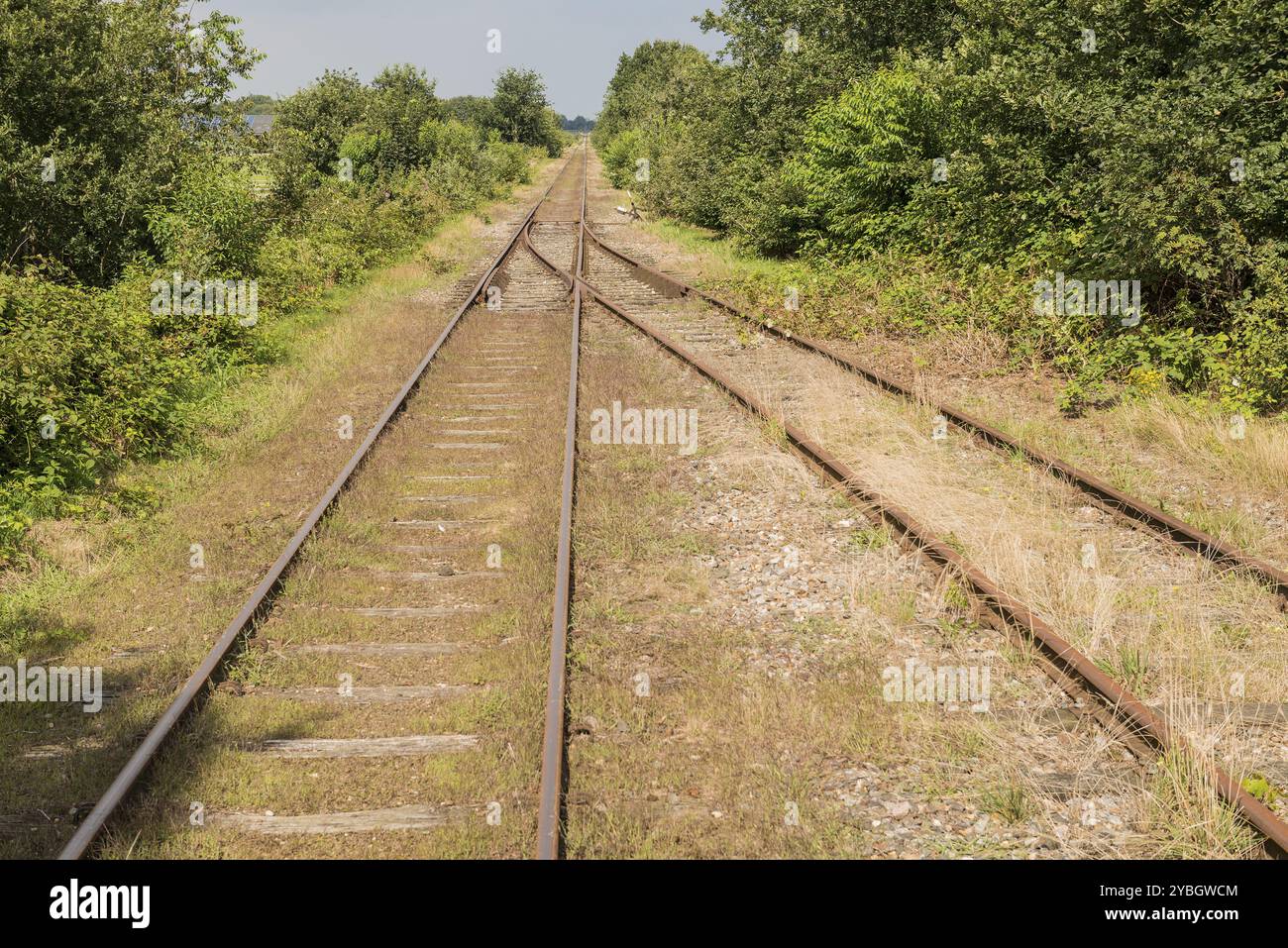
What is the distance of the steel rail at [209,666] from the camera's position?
3768 millimetres

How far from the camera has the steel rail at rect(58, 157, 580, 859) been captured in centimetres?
377

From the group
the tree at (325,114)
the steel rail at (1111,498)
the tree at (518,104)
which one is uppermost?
the tree at (518,104)

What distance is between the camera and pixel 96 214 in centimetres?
1282

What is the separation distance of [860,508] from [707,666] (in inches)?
100

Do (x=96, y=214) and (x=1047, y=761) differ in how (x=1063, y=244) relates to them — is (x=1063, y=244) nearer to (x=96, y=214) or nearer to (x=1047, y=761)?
(x=1047, y=761)

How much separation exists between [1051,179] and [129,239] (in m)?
13.2

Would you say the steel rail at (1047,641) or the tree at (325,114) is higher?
the tree at (325,114)

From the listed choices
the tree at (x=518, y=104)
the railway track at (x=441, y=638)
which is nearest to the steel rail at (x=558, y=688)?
the railway track at (x=441, y=638)

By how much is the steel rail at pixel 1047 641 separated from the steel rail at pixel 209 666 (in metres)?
4.06

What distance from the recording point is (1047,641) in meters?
5.09

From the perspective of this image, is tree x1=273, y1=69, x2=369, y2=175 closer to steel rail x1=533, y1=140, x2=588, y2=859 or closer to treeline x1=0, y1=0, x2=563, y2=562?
treeline x1=0, y1=0, x2=563, y2=562

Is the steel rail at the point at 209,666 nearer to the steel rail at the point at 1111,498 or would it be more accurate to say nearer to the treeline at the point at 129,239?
the treeline at the point at 129,239

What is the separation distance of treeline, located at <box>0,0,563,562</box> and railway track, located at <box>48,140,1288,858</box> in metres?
2.47
